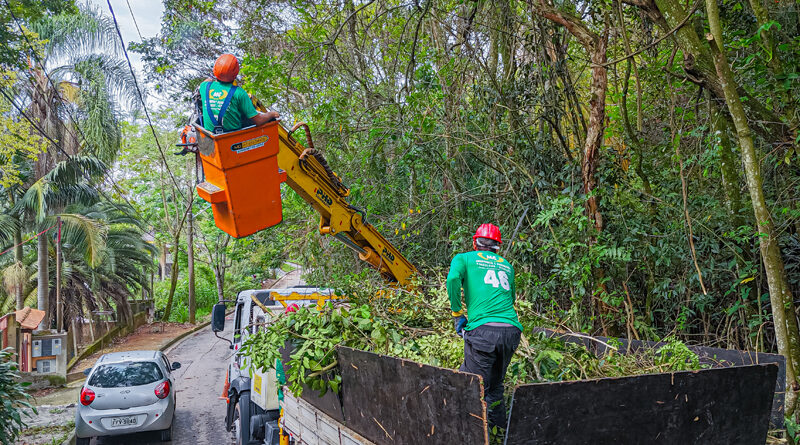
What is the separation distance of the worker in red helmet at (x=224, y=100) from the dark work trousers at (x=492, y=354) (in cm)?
329

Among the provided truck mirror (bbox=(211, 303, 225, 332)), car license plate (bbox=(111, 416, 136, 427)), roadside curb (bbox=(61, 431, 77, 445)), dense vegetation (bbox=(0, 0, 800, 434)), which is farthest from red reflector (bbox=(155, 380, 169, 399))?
dense vegetation (bbox=(0, 0, 800, 434))

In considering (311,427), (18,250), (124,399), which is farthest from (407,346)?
(18,250)

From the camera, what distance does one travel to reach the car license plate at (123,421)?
339 inches

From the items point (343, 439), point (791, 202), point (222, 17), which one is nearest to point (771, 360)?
point (791, 202)

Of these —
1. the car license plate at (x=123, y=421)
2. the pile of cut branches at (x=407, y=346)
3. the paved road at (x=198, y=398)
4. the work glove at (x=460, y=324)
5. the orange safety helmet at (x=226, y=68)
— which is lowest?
the paved road at (x=198, y=398)

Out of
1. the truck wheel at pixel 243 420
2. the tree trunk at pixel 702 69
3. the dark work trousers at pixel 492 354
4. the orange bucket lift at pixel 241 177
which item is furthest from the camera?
the truck wheel at pixel 243 420

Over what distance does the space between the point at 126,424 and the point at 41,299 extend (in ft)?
31.4

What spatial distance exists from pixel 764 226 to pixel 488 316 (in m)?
2.71

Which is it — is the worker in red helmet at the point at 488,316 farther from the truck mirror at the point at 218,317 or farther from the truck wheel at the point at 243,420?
the truck mirror at the point at 218,317

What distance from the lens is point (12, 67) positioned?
48.2 feet

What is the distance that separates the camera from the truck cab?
23.3ft

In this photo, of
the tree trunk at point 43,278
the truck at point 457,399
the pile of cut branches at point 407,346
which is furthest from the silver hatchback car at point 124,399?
the tree trunk at point 43,278

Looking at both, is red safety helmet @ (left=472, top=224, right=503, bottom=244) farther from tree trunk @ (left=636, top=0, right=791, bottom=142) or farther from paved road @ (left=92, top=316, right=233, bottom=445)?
paved road @ (left=92, top=316, right=233, bottom=445)

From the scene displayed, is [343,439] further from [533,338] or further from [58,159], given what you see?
[58,159]
